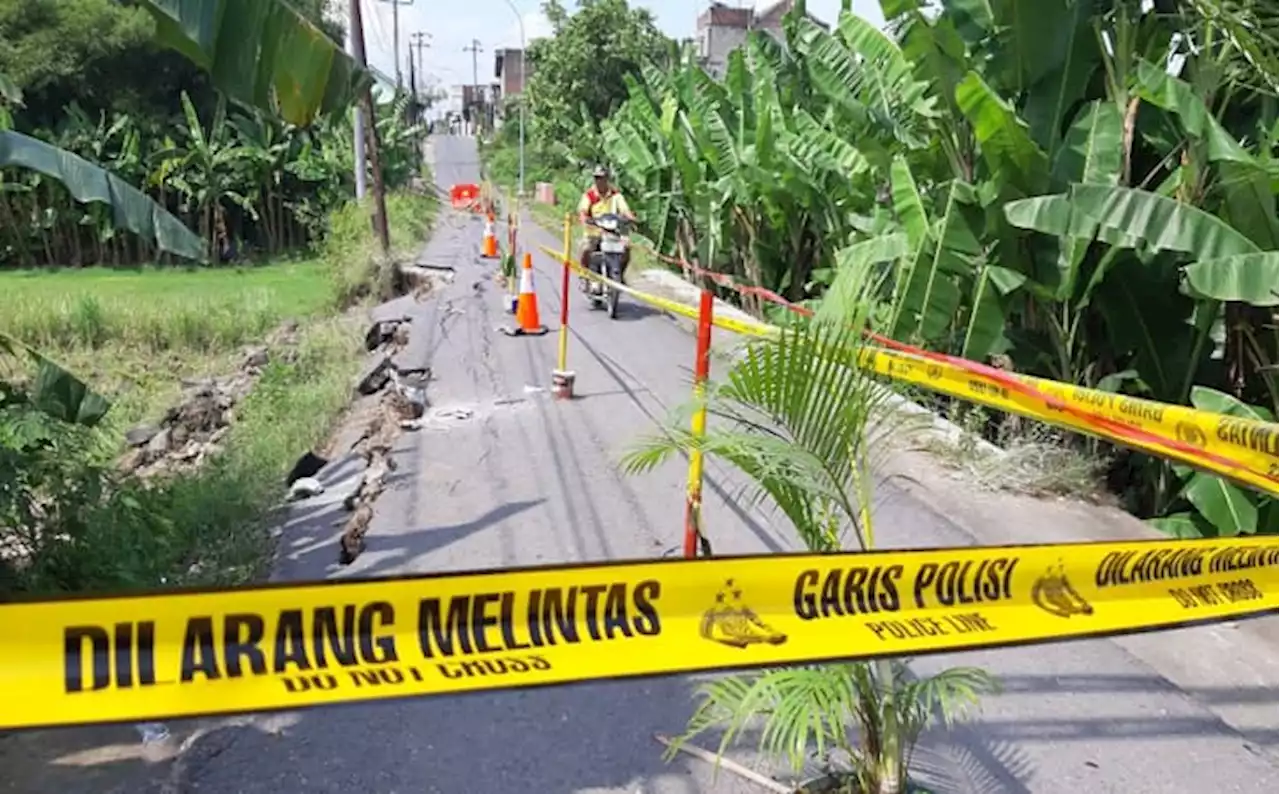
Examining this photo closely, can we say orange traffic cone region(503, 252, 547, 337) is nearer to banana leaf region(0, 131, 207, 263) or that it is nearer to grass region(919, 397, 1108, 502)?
banana leaf region(0, 131, 207, 263)

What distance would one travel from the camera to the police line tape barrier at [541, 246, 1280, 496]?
3.18 meters

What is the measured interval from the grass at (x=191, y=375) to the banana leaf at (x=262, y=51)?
6.92 feet

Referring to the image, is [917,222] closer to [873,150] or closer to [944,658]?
[873,150]

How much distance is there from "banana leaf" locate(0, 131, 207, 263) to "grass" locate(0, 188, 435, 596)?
1416 millimetres

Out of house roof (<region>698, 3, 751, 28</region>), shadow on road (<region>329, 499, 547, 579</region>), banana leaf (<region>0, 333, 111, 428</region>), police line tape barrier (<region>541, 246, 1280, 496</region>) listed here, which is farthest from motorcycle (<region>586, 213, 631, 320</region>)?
house roof (<region>698, 3, 751, 28</region>)

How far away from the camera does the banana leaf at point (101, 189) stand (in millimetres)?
5824

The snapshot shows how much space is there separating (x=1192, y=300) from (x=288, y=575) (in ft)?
18.6

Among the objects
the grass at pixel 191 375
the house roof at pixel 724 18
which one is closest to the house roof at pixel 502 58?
the house roof at pixel 724 18

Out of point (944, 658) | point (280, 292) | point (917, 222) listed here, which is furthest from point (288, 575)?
point (280, 292)

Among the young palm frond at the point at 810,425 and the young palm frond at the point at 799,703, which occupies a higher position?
the young palm frond at the point at 810,425

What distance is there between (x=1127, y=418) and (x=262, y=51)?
3.60m

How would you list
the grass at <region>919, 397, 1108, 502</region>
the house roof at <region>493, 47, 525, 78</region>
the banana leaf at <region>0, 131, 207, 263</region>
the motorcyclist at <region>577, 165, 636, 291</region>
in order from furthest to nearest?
the house roof at <region>493, 47, 525, 78</region>
the motorcyclist at <region>577, 165, 636, 291</region>
the grass at <region>919, 397, 1108, 502</region>
the banana leaf at <region>0, 131, 207, 263</region>

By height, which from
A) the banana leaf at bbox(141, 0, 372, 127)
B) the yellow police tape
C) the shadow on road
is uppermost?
the banana leaf at bbox(141, 0, 372, 127)

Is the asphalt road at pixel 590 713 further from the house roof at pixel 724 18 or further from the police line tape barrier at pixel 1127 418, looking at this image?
the house roof at pixel 724 18
